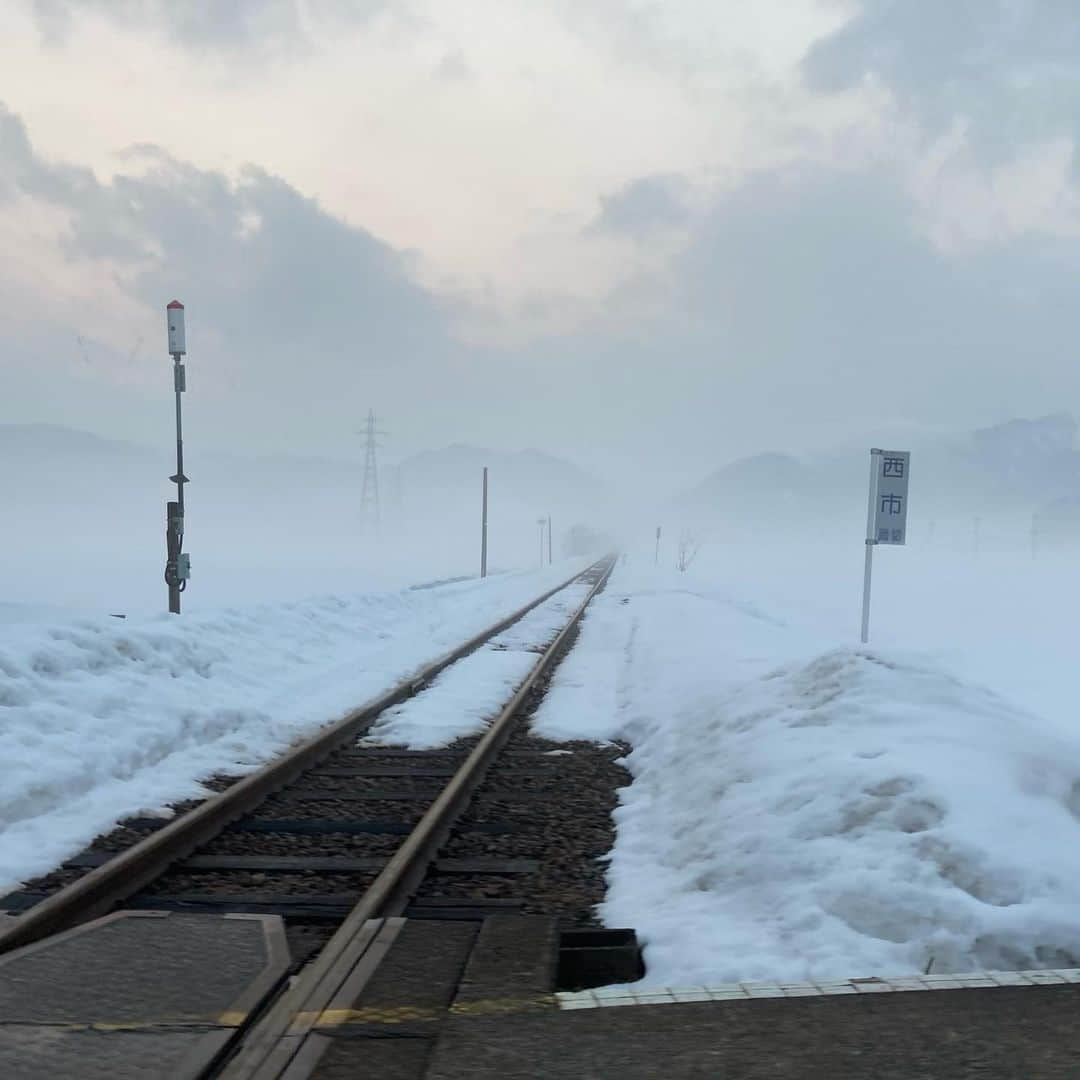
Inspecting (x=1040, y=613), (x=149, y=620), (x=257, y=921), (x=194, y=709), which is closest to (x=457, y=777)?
(x=257, y=921)

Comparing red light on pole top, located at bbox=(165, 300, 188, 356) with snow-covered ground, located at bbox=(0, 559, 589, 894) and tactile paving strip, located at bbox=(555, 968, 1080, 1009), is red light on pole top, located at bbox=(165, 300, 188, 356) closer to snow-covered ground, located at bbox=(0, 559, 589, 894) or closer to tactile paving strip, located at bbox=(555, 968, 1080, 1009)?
snow-covered ground, located at bbox=(0, 559, 589, 894)

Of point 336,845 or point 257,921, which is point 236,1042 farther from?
point 336,845

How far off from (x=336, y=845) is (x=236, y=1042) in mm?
2637

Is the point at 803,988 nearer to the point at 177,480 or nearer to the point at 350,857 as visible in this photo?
the point at 350,857

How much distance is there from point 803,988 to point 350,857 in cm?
293

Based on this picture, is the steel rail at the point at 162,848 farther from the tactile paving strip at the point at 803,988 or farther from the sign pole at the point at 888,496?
the sign pole at the point at 888,496

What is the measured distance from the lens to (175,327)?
15.8m

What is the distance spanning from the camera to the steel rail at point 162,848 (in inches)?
168

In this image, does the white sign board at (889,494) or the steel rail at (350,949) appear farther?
the white sign board at (889,494)

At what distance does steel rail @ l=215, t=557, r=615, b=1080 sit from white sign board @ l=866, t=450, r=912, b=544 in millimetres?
10347

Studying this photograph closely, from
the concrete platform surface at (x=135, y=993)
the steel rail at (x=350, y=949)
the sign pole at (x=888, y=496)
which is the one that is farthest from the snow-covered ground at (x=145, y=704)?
the sign pole at (x=888, y=496)

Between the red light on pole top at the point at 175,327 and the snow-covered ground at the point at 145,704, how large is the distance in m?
4.51

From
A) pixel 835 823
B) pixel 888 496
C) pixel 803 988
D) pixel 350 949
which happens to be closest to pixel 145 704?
pixel 350 949

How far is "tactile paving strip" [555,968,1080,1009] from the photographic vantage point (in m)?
3.46
